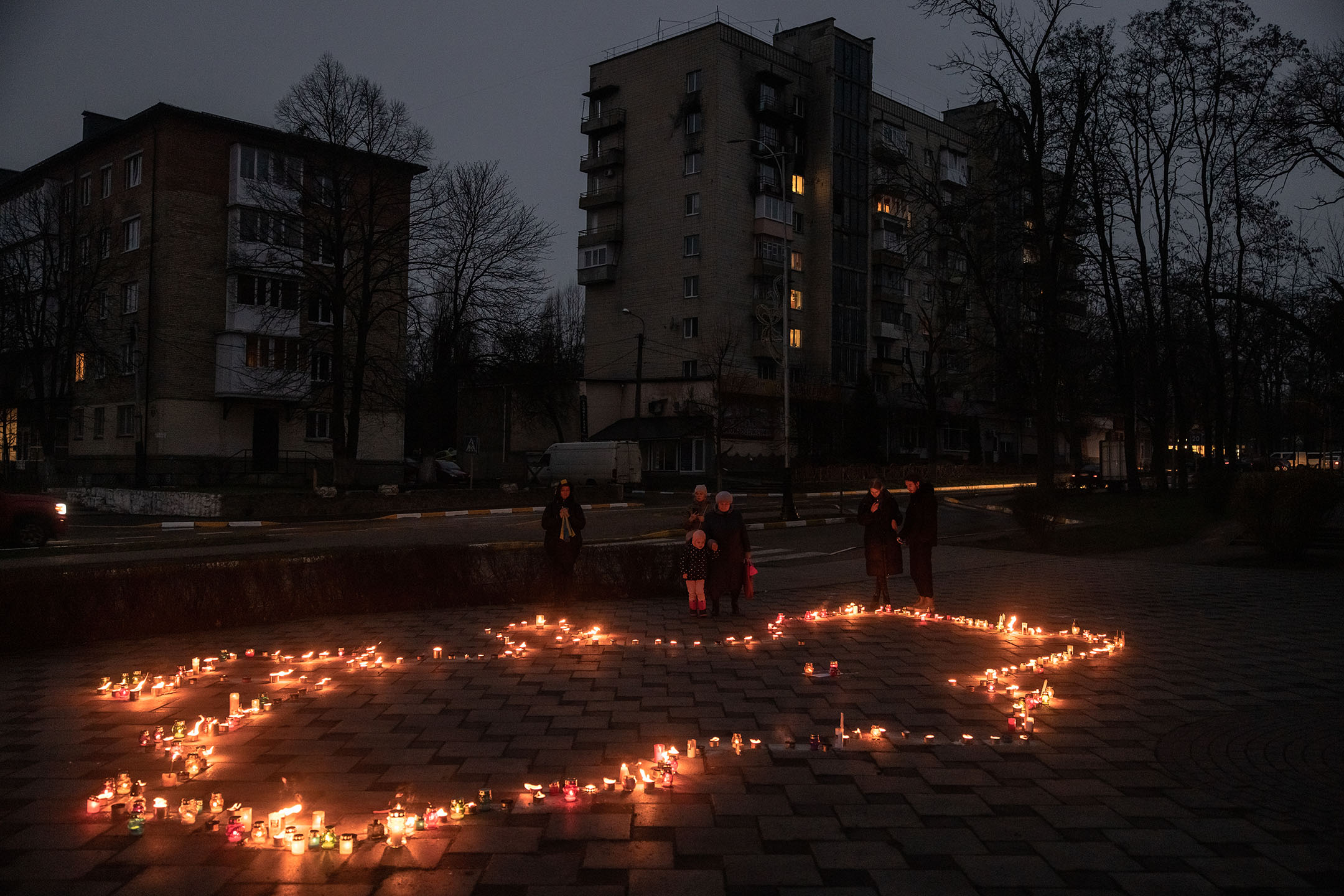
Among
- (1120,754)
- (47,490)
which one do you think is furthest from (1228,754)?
(47,490)

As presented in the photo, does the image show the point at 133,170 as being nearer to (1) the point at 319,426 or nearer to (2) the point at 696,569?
(1) the point at 319,426

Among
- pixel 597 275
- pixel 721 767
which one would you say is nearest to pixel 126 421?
pixel 597 275

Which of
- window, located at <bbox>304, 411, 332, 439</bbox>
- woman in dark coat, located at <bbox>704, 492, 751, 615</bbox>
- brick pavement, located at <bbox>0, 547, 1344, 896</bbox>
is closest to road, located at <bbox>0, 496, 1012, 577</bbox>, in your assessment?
woman in dark coat, located at <bbox>704, 492, 751, 615</bbox>

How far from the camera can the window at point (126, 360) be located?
3944 cm

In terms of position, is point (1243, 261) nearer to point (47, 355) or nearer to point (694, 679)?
point (694, 679)

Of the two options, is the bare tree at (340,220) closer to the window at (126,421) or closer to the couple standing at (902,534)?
the window at (126,421)

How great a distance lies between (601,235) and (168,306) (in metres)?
27.0

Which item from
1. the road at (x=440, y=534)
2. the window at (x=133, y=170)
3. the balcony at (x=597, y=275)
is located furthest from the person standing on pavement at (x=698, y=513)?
the balcony at (x=597, y=275)

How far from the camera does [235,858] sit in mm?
3998

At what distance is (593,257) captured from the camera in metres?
59.2

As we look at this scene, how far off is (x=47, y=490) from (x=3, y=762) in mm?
33645

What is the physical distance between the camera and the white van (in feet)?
136

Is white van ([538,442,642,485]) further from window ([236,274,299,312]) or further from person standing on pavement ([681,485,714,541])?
person standing on pavement ([681,485,714,541])

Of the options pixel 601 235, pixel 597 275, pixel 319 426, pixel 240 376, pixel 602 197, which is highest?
pixel 602 197
